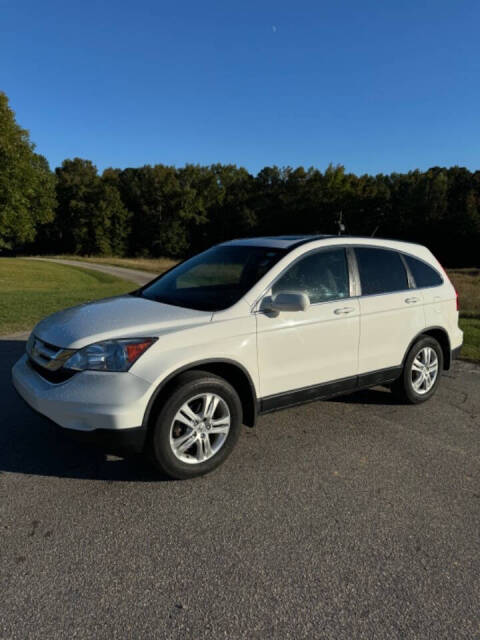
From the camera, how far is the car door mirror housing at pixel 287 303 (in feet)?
11.9

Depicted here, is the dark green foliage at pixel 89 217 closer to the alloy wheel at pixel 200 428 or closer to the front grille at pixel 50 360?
the front grille at pixel 50 360

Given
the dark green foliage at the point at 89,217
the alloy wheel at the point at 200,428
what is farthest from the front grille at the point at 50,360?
the dark green foliage at the point at 89,217

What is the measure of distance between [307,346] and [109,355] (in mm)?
1665

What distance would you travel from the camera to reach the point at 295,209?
82.2 m

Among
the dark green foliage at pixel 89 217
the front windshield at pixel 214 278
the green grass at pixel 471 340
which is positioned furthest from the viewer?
the dark green foliage at pixel 89 217

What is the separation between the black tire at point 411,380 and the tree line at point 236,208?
66.9 metres

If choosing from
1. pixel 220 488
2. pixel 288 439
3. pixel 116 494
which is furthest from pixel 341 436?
pixel 116 494

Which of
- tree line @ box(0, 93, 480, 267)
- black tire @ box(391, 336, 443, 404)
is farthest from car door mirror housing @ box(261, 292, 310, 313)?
tree line @ box(0, 93, 480, 267)

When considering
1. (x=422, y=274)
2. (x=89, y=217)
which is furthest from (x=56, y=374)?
(x=89, y=217)

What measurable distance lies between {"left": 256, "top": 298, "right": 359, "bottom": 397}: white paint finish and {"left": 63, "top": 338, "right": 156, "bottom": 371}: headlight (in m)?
0.98

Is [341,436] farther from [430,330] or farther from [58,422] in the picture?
[58,422]

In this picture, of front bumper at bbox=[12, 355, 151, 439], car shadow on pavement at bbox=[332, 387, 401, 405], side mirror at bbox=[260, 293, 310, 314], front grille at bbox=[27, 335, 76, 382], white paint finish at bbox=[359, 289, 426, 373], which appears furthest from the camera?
car shadow on pavement at bbox=[332, 387, 401, 405]

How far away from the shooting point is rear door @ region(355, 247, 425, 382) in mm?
4477

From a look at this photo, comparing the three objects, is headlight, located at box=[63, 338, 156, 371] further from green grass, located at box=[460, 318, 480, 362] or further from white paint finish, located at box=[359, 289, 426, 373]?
green grass, located at box=[460, 318, 480, 362]
